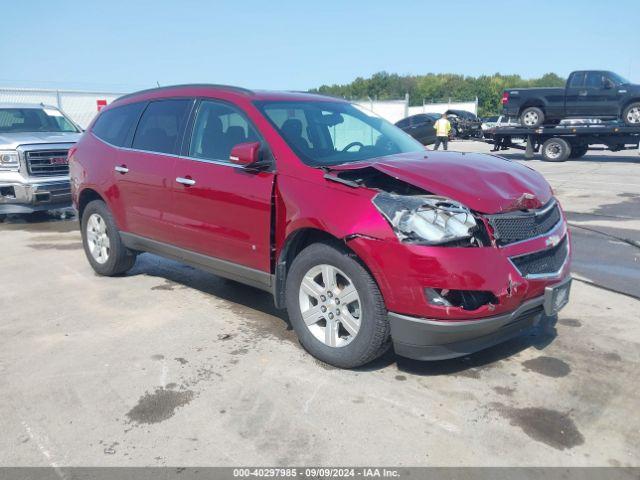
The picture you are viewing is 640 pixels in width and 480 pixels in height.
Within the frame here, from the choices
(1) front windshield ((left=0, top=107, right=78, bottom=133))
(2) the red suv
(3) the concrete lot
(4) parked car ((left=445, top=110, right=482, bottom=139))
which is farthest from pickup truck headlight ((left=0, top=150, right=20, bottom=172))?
(4) parked car ((left=445, top=110, right=482, bottom=139))

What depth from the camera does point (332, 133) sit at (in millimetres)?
4527

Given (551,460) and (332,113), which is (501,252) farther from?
(332,113)

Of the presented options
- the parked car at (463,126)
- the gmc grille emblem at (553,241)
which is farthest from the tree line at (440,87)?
the gmc grille emblem at (553,241)

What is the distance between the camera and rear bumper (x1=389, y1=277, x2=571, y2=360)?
3229 mm

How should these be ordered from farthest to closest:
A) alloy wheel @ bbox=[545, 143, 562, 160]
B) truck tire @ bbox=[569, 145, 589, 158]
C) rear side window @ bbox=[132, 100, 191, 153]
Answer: truck tire @ bbox=[569, 145, 589, 158] < alloy wheel @ bbox=[545, 143, 562, 160] < rear side window @ bbox=[132, 100, 191, 153]

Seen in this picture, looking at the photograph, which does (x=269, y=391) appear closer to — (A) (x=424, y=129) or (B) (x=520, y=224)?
(B) (x=520, y=224)

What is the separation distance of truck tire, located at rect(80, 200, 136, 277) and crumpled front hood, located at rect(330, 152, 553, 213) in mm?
2895

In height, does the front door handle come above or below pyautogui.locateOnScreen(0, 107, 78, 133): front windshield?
below

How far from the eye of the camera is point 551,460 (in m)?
2.76

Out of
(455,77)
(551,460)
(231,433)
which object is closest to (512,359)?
(551,460)

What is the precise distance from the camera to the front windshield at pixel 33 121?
394 inches

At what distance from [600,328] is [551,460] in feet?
6.45

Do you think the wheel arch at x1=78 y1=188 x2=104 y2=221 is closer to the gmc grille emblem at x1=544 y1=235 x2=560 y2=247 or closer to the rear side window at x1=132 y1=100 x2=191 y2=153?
the rear side window at x1=132 y1=100 x2=191 y2=153

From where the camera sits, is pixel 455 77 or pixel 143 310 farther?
pixel 455 77
